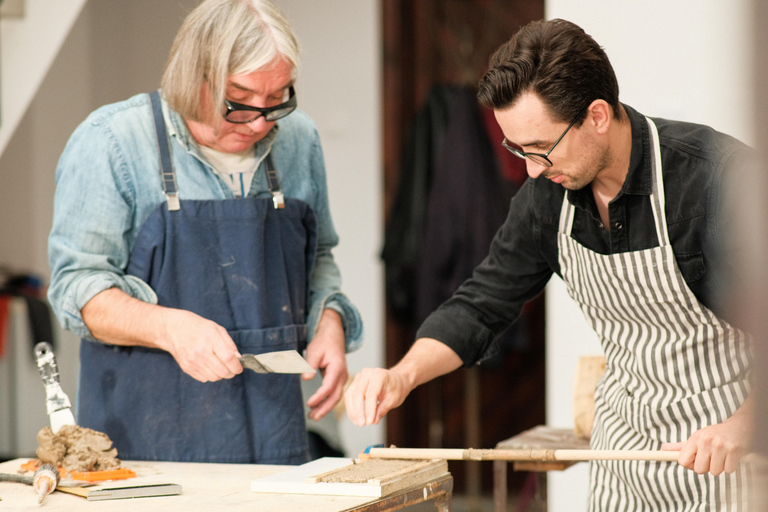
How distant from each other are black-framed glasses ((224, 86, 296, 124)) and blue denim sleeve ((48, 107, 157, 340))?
272 millimetres

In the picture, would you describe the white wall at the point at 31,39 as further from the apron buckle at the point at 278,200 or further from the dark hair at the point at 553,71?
the dark hair at the point at 553,71

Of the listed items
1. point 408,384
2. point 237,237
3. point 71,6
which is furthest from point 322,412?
point 71,6

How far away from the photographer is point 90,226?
1.91 metres

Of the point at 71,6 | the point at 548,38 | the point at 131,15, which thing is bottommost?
the point at 548,38

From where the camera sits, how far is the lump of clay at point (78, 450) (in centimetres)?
169

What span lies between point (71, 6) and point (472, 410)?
2883mm

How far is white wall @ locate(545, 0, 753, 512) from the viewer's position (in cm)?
296

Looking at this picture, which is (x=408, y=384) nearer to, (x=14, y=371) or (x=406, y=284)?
(x=406, y=284)

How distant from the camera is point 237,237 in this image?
2021 millimetres

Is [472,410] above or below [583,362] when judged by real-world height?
below

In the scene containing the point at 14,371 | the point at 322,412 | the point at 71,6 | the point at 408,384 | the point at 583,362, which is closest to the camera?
the point at 408,384

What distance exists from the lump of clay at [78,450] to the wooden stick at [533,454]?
55 cm

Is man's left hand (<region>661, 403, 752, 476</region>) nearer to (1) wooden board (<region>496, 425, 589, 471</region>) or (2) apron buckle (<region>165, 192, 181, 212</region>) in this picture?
(1) wooden board (<region>496, 425, 589, 471</region>)

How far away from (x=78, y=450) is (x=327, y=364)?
651 millimetres
